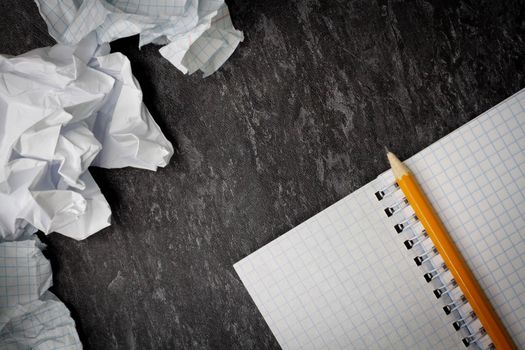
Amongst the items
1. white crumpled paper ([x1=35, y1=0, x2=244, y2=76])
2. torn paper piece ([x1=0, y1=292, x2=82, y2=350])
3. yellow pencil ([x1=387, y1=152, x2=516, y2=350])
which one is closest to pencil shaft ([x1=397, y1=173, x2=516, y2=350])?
yellow pencil ([x1=387, y1=152, x2=516, y2=350])

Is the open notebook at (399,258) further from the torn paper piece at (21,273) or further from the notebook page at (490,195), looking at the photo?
the torn paper piece at (21,273)

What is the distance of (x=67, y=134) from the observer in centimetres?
80

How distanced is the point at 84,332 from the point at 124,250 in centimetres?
17

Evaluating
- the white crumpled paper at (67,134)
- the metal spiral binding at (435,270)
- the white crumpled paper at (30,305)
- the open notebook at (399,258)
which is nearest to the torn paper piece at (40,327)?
the white crumpled paper at (30,305)

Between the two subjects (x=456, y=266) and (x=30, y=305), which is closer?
(x=456, y=266)

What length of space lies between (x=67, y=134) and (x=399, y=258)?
57cm

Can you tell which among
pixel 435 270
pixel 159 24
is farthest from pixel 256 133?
pixel 435 270

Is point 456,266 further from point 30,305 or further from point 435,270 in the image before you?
point 30,305

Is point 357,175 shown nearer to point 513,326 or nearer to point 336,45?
point 336,45

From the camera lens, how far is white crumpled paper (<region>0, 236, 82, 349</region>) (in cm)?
86

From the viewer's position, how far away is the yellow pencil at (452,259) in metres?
0.76

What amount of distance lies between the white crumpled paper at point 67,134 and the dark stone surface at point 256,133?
0.16 ft

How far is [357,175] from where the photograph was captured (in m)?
0.83

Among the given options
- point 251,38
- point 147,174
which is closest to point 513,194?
point 251,38
